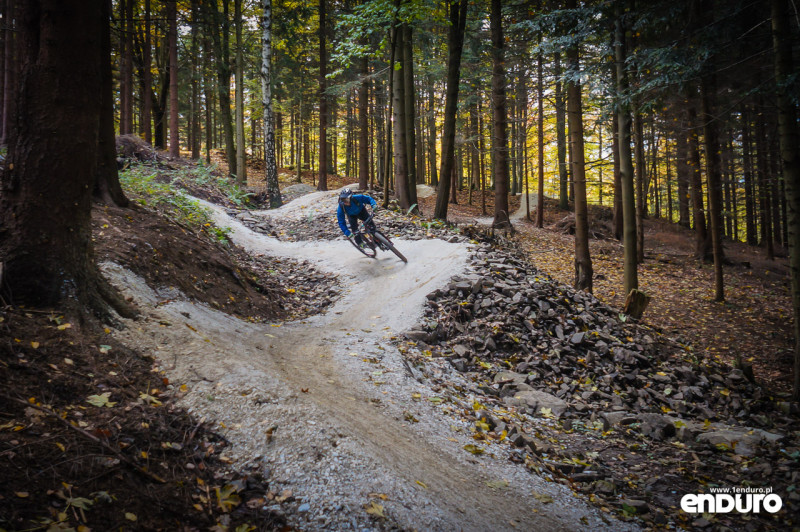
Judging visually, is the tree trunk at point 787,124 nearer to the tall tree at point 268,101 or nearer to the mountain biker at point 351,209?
the mountain biker at point 351,209

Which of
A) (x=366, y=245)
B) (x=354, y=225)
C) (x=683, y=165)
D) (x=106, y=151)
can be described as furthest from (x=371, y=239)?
(x=683, y=165)

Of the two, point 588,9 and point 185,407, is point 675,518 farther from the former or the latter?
point 588,9

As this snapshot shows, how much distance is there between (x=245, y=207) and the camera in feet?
59.0

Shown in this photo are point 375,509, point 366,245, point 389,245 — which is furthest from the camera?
point 366,245

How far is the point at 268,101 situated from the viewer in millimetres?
17828

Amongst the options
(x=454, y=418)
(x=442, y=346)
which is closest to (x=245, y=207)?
(x=442, y=346)

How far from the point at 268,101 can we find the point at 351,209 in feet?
31.7

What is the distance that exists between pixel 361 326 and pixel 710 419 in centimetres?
583

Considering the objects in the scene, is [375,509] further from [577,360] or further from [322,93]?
[322,93]

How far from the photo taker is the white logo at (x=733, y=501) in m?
4.10

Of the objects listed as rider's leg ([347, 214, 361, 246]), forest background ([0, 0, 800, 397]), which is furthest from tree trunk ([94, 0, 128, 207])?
rider's leg ([347, 214, 361, 246])

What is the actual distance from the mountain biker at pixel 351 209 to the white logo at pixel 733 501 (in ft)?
28.6

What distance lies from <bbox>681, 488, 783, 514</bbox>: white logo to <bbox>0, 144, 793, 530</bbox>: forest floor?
26 cm

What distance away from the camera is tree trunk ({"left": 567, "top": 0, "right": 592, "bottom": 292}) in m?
10.7
